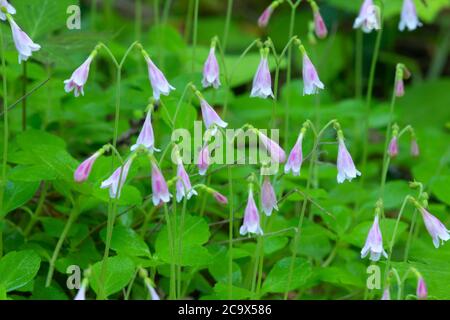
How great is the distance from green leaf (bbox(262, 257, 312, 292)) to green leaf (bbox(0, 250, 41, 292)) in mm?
567

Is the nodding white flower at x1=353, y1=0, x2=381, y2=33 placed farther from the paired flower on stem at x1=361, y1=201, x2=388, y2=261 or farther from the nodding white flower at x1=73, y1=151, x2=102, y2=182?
the nodding white flower at x1=73, y1=151, x2=102, y2=182

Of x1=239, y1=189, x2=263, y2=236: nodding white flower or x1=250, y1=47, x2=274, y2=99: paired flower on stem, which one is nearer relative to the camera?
x1=239, y1=189, x2=263, y2=236: nodding white flower

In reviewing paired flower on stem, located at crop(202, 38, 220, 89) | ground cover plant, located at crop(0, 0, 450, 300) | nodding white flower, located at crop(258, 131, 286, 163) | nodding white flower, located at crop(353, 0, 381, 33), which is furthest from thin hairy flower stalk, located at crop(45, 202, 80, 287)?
nodding white flower, located at crop(353, 0, 381, 33)

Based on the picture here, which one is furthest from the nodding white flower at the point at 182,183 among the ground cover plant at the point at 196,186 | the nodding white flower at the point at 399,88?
the nodding white flower at the point at 399,88

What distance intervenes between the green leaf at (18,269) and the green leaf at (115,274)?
0.46 ft

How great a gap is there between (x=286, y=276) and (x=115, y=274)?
454 millimetres

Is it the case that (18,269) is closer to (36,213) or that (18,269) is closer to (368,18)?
(36,213)

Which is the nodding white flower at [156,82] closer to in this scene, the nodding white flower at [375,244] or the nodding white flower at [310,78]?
the nodding white flower at [310,78]

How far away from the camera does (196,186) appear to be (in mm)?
1807

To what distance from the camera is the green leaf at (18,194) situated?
6.68 ft

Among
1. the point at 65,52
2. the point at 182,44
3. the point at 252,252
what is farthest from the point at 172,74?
the point at 252,252

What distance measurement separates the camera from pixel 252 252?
2.23 meters

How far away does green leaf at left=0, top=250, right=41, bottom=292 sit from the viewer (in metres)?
1.84

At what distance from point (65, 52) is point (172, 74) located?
0.82m
